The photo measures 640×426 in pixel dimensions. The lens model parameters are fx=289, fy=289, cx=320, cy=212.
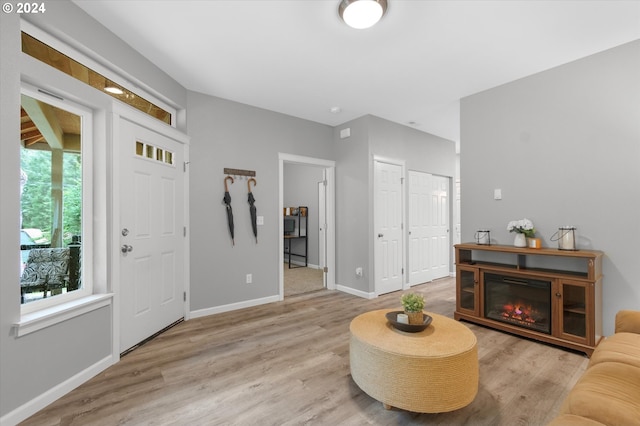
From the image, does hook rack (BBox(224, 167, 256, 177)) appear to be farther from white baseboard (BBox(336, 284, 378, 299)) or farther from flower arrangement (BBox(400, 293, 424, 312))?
flower arrangement (BBox(400, 293, 424, 312))

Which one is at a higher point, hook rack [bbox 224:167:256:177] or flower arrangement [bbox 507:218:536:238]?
hook rack [bbox 224:167:256:177]

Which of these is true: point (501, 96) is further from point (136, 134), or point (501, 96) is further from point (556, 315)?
point (136, 134)

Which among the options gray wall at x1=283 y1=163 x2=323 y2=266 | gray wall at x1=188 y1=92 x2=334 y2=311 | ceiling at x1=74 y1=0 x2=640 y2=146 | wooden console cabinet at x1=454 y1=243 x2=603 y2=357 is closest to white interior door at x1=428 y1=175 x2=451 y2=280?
wooden console cabinet at x1=454 y1=243 x2=603 y2=357

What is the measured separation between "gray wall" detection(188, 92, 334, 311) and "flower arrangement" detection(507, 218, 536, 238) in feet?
9.45

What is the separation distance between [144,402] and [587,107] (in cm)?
446

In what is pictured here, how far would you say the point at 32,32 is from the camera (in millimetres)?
1896

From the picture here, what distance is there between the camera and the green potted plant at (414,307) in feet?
6.39

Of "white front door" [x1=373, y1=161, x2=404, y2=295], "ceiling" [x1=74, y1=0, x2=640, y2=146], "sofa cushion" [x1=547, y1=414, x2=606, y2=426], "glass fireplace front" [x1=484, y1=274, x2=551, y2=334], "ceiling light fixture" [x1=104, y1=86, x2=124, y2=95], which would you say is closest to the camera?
"sofa cushion" [x1=547, y1=414, x2=606, y2=426]

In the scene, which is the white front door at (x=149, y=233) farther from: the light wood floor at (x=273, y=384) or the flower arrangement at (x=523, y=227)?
the flower arrangement at (x=523, y=227)

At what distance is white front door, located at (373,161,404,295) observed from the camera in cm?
439

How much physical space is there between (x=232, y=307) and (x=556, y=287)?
3.52 meters

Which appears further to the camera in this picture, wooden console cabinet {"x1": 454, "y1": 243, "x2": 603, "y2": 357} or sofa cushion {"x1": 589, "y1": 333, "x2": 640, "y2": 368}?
wooden console cabinet {"x1": 454, "y1": 243, "x2": 603, "y2": 357}

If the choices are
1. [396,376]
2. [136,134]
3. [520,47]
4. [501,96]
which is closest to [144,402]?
[396,376]

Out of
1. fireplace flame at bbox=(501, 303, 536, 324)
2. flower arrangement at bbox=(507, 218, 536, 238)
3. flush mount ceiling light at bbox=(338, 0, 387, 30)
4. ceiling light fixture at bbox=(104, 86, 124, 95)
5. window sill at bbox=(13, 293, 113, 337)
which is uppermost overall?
flush mount ceiling light at bbox=(338, 0, 387, 30)
